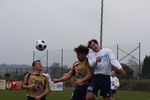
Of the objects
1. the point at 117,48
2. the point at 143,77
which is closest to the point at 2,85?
the point at 117,48

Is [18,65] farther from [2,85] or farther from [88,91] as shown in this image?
[88,91]

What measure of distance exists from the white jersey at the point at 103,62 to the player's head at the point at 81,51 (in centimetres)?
16

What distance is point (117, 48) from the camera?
39.5 metres

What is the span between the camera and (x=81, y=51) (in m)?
8.45

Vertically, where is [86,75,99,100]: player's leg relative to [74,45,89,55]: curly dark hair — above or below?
below

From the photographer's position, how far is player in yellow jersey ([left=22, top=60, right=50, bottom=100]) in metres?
8.70

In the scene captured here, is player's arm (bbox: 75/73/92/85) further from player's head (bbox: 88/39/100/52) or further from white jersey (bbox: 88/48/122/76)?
player's head (bbox: 88/39/100/52)

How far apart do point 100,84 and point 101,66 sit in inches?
16.1

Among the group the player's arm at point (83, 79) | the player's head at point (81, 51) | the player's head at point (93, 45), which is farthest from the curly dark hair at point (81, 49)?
the player's arm at point (83, 79)

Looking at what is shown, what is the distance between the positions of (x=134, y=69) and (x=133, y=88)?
234cm

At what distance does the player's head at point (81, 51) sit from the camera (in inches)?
333

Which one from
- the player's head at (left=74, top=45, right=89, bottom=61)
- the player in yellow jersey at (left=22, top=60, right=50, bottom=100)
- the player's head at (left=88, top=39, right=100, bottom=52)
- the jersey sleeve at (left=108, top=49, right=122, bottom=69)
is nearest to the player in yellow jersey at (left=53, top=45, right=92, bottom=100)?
the player's head at (left=74, top=45, right=89, bottom=61)

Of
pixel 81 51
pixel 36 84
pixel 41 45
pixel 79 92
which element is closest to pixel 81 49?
pixel 81 51

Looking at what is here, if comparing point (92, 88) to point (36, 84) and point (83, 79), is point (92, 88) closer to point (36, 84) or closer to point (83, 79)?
point (83, 79)
